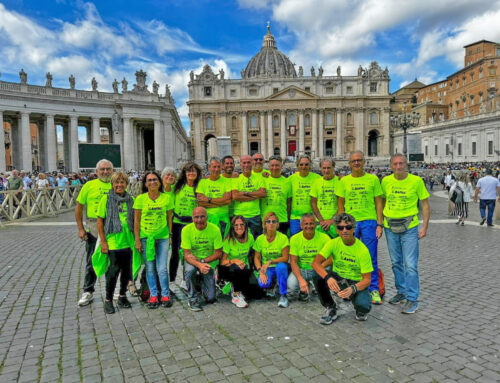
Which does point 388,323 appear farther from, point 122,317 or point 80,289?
point 80,289

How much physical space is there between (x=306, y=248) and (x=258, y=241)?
2.48ft

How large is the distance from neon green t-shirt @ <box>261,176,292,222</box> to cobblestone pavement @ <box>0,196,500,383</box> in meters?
1.54

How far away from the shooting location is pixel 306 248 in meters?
5.22

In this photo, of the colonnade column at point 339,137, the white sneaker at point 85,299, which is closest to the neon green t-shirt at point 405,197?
the white sneaker at point 85,299

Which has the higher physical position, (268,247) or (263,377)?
(268,247)

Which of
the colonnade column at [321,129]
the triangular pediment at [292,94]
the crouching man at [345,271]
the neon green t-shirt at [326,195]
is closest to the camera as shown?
the crouching man at [345,271]

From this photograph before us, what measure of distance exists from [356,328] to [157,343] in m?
2.36

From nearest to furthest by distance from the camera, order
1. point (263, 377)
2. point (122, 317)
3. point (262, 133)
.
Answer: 1. point (263, 377)
2. point (122, 317)
3. point (262, 133)

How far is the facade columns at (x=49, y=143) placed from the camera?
105 feet

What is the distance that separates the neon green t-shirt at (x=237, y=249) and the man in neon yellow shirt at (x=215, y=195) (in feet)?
1.76

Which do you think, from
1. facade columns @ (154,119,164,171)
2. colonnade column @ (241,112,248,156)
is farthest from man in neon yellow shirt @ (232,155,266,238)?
colonnade column @ (241,112,248,156)

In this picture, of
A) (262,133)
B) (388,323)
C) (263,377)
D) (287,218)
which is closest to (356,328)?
(388,323)

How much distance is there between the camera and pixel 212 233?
532cm

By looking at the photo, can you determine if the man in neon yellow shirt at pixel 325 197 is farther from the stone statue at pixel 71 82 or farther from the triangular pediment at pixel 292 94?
the triangular pediment at pixel 292 94
